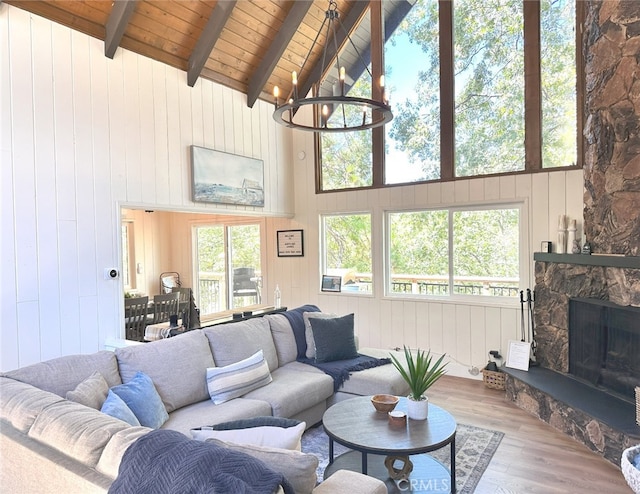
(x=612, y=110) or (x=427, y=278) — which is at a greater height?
(x=612, y=110)

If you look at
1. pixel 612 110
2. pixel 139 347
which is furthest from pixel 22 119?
pixel 612 110

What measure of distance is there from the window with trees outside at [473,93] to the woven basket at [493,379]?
87.4 inches

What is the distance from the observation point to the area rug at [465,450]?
2799mm

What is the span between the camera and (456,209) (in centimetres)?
498

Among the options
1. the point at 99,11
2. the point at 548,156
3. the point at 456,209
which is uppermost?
the point at 99,11

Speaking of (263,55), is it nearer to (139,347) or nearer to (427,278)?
(427,278)

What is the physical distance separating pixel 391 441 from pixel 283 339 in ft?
5.98

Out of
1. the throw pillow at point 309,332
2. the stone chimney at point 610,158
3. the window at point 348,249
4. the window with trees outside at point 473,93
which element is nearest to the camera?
the stone chimney at point 610,158

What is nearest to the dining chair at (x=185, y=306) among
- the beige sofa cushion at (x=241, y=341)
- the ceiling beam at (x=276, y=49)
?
the beige sofa cushion at (x=241, y=341)

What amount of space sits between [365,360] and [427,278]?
1.74m

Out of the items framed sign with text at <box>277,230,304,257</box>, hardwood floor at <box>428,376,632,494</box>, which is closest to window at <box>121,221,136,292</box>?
framed sign with text at <box>277,230,304,257</box>

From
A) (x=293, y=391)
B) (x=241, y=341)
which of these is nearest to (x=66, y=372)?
(x=241, y=341)

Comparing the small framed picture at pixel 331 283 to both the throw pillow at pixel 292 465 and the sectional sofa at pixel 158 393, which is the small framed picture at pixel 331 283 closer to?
the sectional sofa at pixel 158 393

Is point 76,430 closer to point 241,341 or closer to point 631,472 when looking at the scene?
point 241,341
